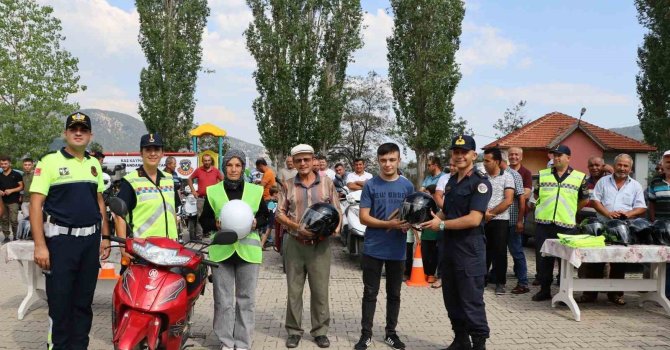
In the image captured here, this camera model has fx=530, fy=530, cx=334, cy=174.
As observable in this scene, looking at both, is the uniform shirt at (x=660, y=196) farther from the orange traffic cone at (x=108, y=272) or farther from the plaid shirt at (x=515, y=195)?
the orange traffic cone at (x=108, y=272)

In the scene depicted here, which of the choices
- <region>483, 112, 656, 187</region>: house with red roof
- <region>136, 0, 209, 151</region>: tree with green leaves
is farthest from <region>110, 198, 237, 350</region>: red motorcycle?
<region>483, 112, 656, 187</region>: house with red roof

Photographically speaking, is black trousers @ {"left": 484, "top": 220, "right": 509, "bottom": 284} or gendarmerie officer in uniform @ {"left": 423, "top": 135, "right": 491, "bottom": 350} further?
black trousers @ {"left": 484, "top": 220, "right": 509, "bottom": 284}

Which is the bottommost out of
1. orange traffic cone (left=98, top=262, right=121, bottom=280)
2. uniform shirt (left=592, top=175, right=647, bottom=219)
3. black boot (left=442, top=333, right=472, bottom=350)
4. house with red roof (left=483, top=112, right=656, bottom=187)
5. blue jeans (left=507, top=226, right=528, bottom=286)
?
black boot (left=442, top=333, right=472, bottom=350)

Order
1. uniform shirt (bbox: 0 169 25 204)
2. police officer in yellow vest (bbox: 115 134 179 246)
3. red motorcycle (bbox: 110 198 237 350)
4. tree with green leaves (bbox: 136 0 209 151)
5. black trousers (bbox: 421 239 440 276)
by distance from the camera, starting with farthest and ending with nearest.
A: 1. tree with green leaves (bbox: 136 0 209 151)
2. uniform shirt (bbox: 0 169 25 204)
3. black trousers (bbox: 421 239 440 276)
4. police officer in yellow vest (bbox: 115 134 179 246)
5. red motorcycle (bbox: 110 198 237 350)

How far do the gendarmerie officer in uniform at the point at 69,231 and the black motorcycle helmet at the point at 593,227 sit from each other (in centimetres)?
544

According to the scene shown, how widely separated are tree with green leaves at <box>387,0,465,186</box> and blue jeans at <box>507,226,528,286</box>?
19.3 meters

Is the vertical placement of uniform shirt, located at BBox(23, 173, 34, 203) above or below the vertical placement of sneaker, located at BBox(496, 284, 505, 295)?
above

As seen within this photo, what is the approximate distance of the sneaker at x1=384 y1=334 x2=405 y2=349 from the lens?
4996 millimetres

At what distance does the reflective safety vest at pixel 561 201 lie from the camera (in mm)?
6758

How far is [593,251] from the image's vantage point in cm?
595

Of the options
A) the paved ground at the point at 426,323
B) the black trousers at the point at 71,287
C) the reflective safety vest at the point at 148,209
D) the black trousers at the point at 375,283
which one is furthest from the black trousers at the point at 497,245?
the black trousers at the point at 71,287

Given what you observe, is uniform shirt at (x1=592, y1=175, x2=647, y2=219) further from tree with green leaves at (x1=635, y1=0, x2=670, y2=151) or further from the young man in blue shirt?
tree with green leaves at (x1=635, y1=0, x2=670, y2=151)

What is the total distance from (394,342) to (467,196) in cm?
157

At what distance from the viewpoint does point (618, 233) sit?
6.18m
